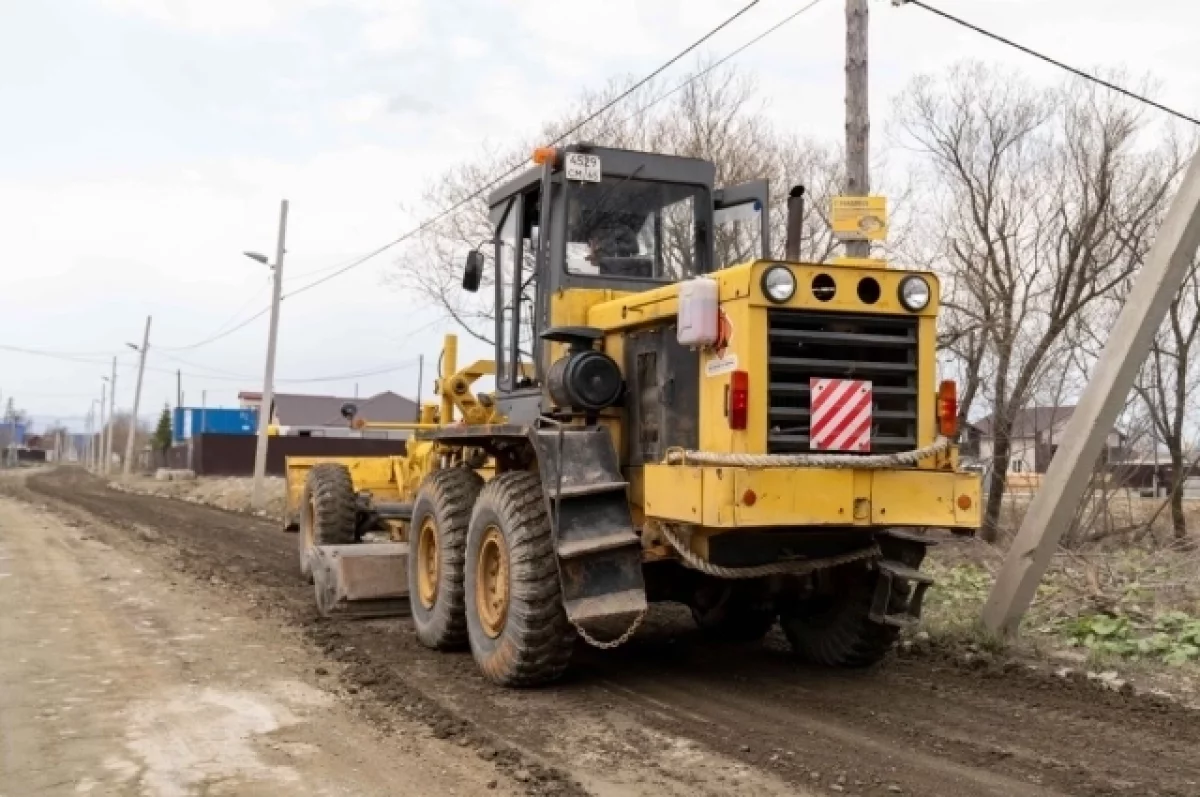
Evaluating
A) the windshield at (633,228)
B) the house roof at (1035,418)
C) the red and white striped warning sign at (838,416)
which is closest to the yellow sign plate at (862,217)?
the windshield at (633,228)

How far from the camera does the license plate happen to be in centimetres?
781

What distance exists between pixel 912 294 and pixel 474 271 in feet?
10.7

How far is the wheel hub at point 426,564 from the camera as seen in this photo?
8.82 meters

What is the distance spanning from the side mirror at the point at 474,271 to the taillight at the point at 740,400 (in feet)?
9.41

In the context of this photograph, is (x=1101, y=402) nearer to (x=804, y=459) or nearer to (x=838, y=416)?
(x=838, y=416)

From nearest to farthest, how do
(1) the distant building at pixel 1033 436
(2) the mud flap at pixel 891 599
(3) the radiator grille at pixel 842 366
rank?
(3) the radiator grille at pixel 842 366 → (2) the mud flap at pixel 891 599 → (1) the distant building at pixel 1033 436

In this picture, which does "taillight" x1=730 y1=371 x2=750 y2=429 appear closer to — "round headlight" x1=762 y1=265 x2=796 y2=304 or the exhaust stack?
"round headlight" x1=762 y1=265 x2=796 y2=304

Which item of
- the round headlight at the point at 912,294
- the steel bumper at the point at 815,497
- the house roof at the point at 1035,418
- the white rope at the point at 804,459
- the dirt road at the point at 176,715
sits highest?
the house roof at the point at 1035,418

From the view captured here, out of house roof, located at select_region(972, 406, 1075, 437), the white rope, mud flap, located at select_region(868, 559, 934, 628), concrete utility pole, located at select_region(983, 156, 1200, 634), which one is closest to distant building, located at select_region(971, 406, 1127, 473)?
house roof, located at select_region(972, 406, 1075, 437)

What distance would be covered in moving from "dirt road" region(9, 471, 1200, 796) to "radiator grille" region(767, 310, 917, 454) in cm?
148

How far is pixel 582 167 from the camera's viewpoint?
7.86m

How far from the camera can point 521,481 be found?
23.9 feet

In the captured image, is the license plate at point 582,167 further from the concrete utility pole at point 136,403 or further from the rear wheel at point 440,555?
the concrete utility pole at point 136,403

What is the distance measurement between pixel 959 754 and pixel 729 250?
14.7 feet
